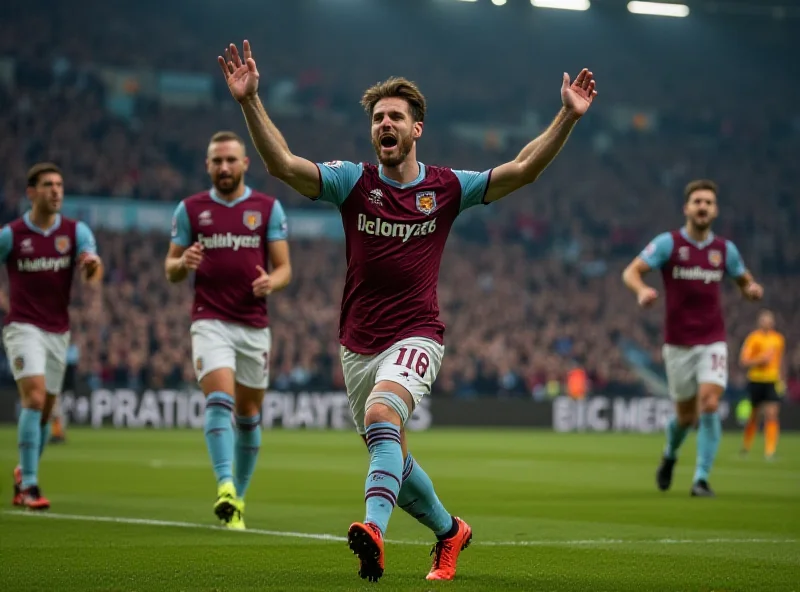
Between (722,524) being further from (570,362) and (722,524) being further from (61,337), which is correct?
(570,362)

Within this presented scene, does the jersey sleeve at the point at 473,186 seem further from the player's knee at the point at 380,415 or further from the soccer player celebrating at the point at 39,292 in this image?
the soccer player celebrating at the point at 39,292

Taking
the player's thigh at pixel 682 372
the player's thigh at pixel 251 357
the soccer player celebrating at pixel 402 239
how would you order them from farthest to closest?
the player's thigh at pixel 682 372, the player's thigh at pixel 251 357, the soccer player celebrating at pixel 402 239

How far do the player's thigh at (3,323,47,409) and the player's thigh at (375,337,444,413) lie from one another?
4667 mm

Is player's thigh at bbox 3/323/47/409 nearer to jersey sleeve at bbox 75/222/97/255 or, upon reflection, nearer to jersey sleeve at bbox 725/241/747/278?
jersey sleeve at bbox 75/222/97/255

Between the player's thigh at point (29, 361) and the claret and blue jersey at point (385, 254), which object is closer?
the claret and blue jersey at point (385, 254)

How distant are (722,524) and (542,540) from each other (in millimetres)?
1891

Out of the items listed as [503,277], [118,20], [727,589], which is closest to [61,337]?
[727,589]

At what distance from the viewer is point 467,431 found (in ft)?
96.7

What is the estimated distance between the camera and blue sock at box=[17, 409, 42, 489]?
1005 cm

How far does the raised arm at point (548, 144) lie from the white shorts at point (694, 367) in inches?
242

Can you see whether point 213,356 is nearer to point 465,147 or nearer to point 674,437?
point 674,437

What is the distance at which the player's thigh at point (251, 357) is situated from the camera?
30.8 feet

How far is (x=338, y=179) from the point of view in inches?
253

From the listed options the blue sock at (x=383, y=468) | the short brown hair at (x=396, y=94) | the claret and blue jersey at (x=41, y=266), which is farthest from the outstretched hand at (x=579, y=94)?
the claret and blue jersey at (x=41, y=266)
